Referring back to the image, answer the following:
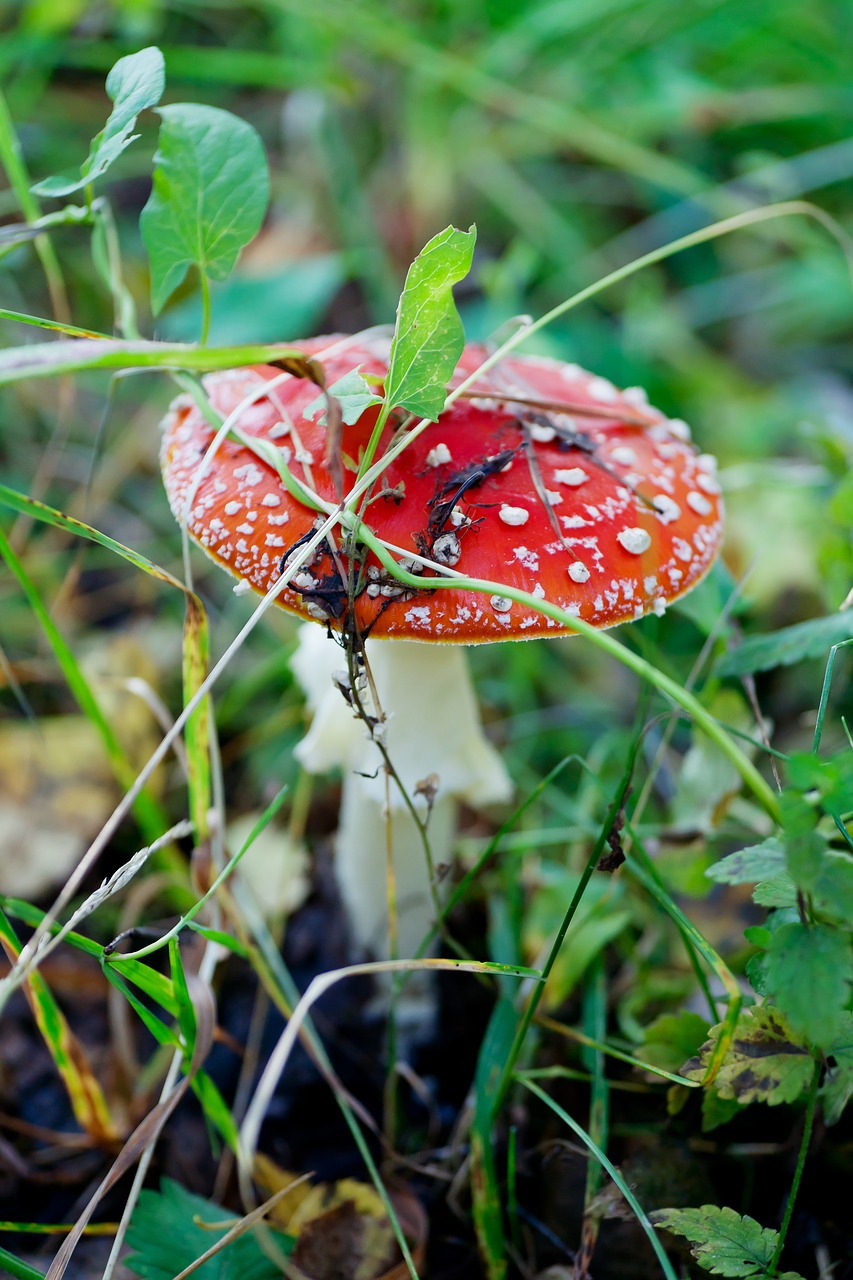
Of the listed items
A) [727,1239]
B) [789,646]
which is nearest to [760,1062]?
[727,1239]

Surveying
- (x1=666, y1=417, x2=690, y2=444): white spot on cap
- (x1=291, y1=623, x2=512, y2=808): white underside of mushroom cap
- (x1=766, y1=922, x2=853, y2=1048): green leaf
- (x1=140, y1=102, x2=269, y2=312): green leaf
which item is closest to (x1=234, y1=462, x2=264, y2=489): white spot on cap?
(x1=140, y1=102, x2=269, y2=312): green leaf

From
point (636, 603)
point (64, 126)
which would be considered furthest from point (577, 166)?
point (636, 603)

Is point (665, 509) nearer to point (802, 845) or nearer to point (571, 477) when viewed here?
point (571, 477)

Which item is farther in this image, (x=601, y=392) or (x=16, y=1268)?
(x=601, y=392)

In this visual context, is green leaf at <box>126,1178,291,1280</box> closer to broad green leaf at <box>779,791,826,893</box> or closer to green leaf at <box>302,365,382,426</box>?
broad green leaf at <box>779,791,826,893</box>

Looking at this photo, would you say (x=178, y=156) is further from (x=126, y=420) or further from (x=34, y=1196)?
(x=126, y=420)
